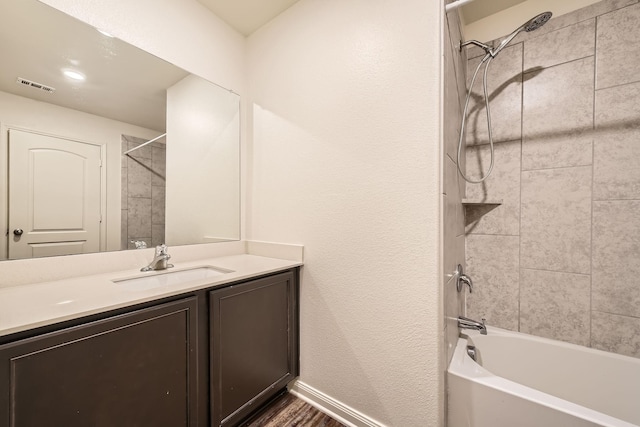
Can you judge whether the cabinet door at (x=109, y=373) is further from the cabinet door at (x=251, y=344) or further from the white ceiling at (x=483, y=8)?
the white ceiling at (x=483, y=8)

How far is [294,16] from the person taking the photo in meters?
1.62

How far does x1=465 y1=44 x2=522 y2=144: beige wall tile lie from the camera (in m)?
1.65

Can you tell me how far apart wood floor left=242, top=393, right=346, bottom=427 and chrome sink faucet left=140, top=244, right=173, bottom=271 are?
0.97m

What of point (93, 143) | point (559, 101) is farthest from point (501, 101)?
point (93, 143)

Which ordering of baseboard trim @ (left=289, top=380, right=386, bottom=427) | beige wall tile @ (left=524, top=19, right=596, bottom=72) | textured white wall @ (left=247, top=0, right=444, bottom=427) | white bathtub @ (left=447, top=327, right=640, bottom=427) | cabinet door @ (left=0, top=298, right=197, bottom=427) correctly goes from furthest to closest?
beige wall tile @ (left=524, top=19, right=596, bottom=72) < baseboard trim @ (left=289, top=380, right=386, bottom=427) < textured white wall @ (left=247, top=0, right=444, bottom=427) < white bathtub @ (left=447, top=327, right=640, bottom=427) < cabinet door @ (left=0, top=298, right=197, bottom=427)

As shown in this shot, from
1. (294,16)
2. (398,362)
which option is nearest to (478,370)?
(398,362)

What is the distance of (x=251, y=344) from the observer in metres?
1.27

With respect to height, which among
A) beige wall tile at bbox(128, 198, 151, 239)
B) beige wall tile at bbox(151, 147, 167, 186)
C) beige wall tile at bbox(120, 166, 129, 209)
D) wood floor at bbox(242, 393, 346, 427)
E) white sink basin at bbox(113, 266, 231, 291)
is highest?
beige wall tile at bbox(151, 147, 167, 186)

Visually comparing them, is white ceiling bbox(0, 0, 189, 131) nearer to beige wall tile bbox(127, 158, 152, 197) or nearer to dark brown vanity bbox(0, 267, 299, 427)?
beige wall tile bbox(127, 158, 152, 197)

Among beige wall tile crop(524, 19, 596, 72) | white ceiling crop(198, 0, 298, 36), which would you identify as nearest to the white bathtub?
beige wall tile crop(524, 19, 596, 72)

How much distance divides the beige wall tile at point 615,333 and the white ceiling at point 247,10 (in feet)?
8.89

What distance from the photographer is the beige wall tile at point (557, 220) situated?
1.44m

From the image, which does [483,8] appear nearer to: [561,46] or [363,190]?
[561,46]

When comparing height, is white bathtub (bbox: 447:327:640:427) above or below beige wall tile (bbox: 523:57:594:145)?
below
